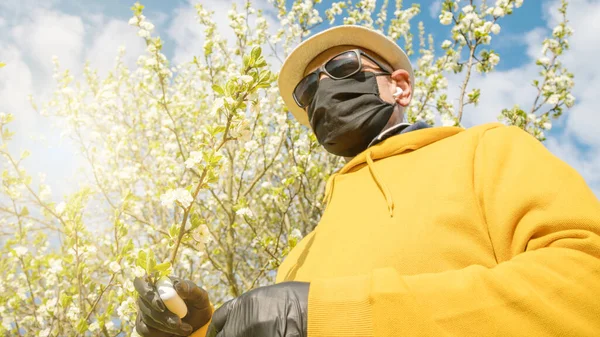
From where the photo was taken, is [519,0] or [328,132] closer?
[328,132]

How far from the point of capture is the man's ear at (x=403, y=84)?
2.03 m

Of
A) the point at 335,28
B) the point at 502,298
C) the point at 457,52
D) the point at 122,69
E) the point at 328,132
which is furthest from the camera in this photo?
the point at 122,69

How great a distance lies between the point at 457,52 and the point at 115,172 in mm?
4975

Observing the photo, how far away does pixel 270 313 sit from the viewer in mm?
788

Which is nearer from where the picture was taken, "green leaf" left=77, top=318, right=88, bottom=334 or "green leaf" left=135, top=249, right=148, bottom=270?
"green leaf" left=135, top=249, right=148, bottom=270

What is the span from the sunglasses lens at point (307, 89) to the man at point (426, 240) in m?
0.03

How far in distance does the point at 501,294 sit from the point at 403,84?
1.55 metres

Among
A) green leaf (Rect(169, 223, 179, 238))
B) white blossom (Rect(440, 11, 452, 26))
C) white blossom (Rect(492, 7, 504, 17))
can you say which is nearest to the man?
green leaf (Rect(169, 223, 179, 238))

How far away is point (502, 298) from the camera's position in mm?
748

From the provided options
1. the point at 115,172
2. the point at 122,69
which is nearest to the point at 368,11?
the point at 115,172

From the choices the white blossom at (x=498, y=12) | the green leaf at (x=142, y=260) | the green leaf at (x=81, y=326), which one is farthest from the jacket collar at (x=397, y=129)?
the white blossom at (x=498, y=12)

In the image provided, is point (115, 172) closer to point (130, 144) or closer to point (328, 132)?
point (130, 144)

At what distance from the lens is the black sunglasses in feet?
6.38

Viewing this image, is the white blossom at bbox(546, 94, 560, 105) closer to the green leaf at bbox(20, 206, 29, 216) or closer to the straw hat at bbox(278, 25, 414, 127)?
the straw hat at bbox(278, 25, 414, 127)
